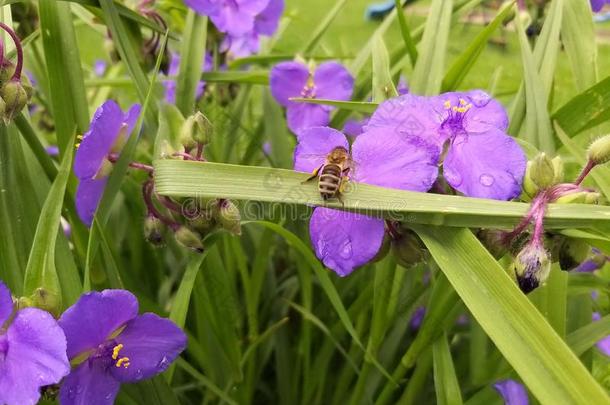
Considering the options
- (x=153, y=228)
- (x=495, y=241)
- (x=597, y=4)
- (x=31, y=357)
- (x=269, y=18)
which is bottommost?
(x=31, y=357)

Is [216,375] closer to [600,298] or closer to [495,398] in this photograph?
[495,398]

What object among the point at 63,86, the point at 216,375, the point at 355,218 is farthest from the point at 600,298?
the point at 63,86

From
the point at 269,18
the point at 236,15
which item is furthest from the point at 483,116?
the point at 269,18

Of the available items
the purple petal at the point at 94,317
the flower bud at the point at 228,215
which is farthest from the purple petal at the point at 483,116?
the purple petal at the point at 94,317

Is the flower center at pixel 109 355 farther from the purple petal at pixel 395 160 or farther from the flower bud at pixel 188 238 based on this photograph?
the purple petal at pixel 395 160

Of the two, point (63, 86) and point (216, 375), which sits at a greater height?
point (63, 86)

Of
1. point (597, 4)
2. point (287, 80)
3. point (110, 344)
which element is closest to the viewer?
point (110, 344)

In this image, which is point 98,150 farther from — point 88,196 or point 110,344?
point 110,344
